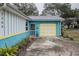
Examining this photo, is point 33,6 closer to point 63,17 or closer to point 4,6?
point 63,17

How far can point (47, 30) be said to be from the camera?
762 inches

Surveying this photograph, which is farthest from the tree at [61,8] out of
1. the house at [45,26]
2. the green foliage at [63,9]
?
the house at [45,26]

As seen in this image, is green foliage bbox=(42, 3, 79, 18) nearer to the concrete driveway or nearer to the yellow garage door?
the yellow garage door

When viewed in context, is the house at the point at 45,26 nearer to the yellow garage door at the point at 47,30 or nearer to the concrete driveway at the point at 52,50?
the yellow garage door at the point at 47,30

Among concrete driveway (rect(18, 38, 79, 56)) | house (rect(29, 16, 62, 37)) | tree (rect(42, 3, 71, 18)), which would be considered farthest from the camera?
house (rect(29, 16, 62, 37))

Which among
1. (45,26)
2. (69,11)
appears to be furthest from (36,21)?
(69,11)

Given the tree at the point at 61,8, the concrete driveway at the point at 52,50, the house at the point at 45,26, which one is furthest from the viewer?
the house at the point at 45,26

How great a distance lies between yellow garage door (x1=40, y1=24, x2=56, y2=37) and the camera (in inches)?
762

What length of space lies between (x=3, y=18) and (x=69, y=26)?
38.5 feet

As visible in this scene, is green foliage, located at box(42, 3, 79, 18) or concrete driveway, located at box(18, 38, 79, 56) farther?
green foliage, located at box(42, 3, 79, 18)

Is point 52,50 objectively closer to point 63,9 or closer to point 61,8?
point 61,8

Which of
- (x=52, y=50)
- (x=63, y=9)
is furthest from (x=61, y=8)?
(x=52, y=50)

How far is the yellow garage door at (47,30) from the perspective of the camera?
19344mm

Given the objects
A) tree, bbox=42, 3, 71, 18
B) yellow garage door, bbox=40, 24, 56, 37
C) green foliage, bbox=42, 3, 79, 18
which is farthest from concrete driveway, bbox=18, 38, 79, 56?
green foliage, bbox=42, 3, 79, 18
